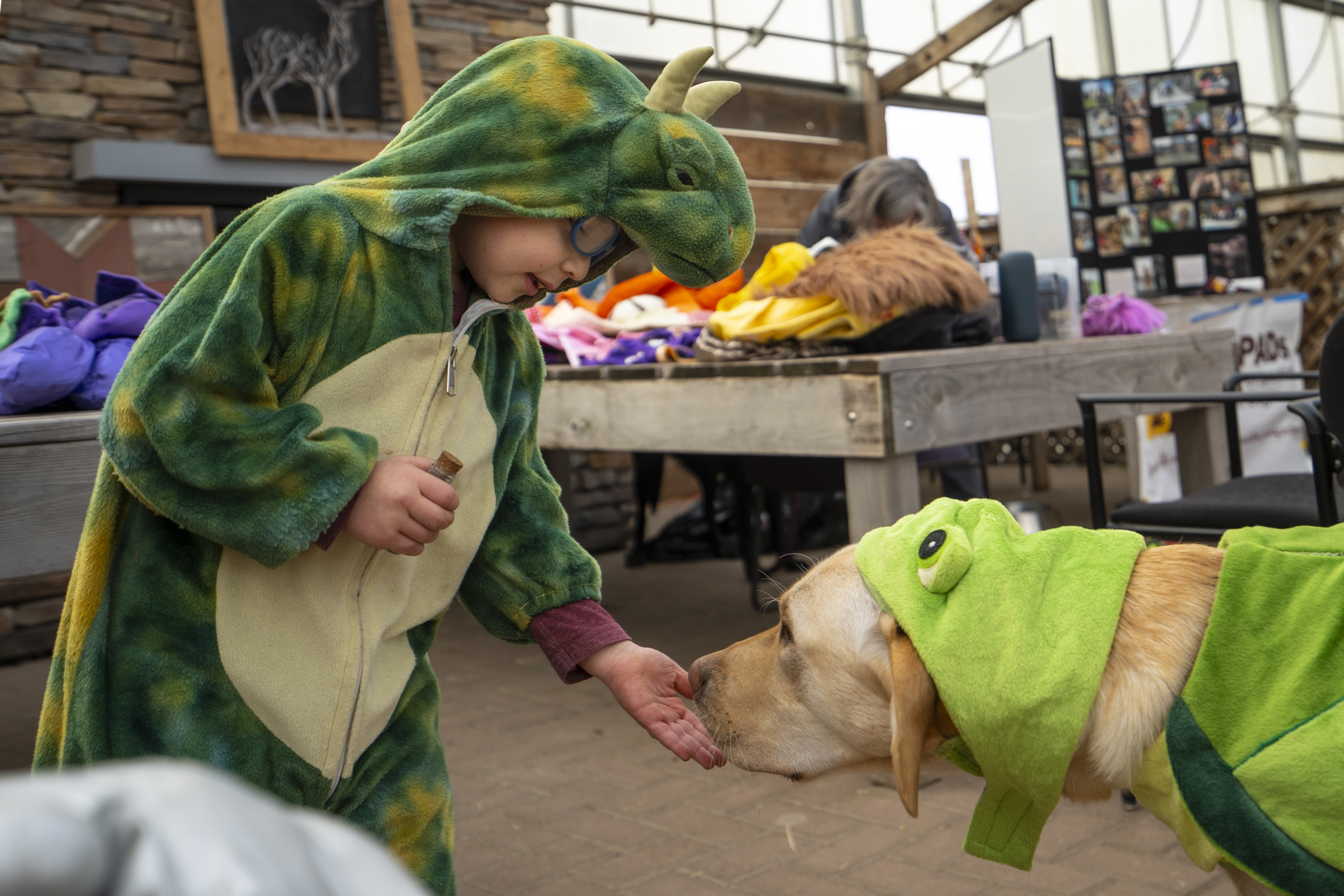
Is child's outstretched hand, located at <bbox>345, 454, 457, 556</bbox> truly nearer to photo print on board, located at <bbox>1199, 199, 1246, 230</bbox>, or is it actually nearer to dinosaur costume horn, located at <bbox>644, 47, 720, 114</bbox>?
dinosaur costume horn, located at <bbox>644, 47, 720, 114</bbox>

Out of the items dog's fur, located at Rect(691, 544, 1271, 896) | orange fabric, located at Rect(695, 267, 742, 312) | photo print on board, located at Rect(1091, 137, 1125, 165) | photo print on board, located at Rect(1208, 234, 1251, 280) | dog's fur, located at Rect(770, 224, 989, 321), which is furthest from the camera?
photo print on board, located at Rect(1208, 234, 1251, 280)

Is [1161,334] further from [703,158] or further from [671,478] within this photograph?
[671,478]

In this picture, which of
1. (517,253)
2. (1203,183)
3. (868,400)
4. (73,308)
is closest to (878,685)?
(517,253)

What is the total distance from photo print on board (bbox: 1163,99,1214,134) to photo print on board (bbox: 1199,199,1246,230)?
1.77 feet

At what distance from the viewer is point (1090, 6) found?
40.8 feet

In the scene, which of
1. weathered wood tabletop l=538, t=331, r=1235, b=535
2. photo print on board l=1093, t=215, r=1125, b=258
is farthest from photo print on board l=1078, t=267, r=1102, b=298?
weathered wood tabletop l=538, t=331, r=1235, b=535

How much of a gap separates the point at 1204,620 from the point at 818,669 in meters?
0.56

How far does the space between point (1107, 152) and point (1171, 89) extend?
837 mm

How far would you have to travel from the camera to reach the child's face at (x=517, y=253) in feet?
4.74

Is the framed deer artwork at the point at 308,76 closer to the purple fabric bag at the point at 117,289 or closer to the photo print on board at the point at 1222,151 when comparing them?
the purple fabric bag at the point at 117,289

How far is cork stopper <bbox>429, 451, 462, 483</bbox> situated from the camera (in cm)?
133

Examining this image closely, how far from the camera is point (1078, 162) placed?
726 centimetres

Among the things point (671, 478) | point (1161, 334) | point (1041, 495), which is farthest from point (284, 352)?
point (1041, 495)

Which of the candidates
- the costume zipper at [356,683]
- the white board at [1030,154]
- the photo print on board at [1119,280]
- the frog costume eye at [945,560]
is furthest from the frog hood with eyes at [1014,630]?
the photo print on board at [1119,280]
